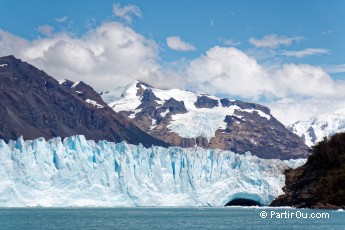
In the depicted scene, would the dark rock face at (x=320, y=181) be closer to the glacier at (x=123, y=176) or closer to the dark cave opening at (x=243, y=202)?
the glacier at (x=123, y=176)

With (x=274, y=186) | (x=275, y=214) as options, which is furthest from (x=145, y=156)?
(x=275, y=214)

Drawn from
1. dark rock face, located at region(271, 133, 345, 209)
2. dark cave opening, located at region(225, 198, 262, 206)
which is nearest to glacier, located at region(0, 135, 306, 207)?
dark cave opening, located at region(225, 198, 262, 206)

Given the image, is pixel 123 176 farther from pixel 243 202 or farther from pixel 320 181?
pixel 320 181

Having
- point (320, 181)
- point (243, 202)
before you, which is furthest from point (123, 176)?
point (320, 181)

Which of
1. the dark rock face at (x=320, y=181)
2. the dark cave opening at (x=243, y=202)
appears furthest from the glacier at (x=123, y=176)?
the dark rock face at (x=320, y=181)

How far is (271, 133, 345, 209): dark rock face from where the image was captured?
242ft

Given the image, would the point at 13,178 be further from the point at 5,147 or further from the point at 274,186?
the point at 274,186

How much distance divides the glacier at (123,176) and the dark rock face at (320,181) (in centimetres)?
621

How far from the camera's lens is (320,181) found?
76.6m

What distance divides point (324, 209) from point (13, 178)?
1581 inches

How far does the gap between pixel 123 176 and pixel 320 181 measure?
28.6 metres

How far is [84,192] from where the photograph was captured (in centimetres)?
8488

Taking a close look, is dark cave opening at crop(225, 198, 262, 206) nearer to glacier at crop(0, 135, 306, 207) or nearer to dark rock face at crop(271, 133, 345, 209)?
glacier at crop(0, 135, 306, 207)

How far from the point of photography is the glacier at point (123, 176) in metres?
81.9
